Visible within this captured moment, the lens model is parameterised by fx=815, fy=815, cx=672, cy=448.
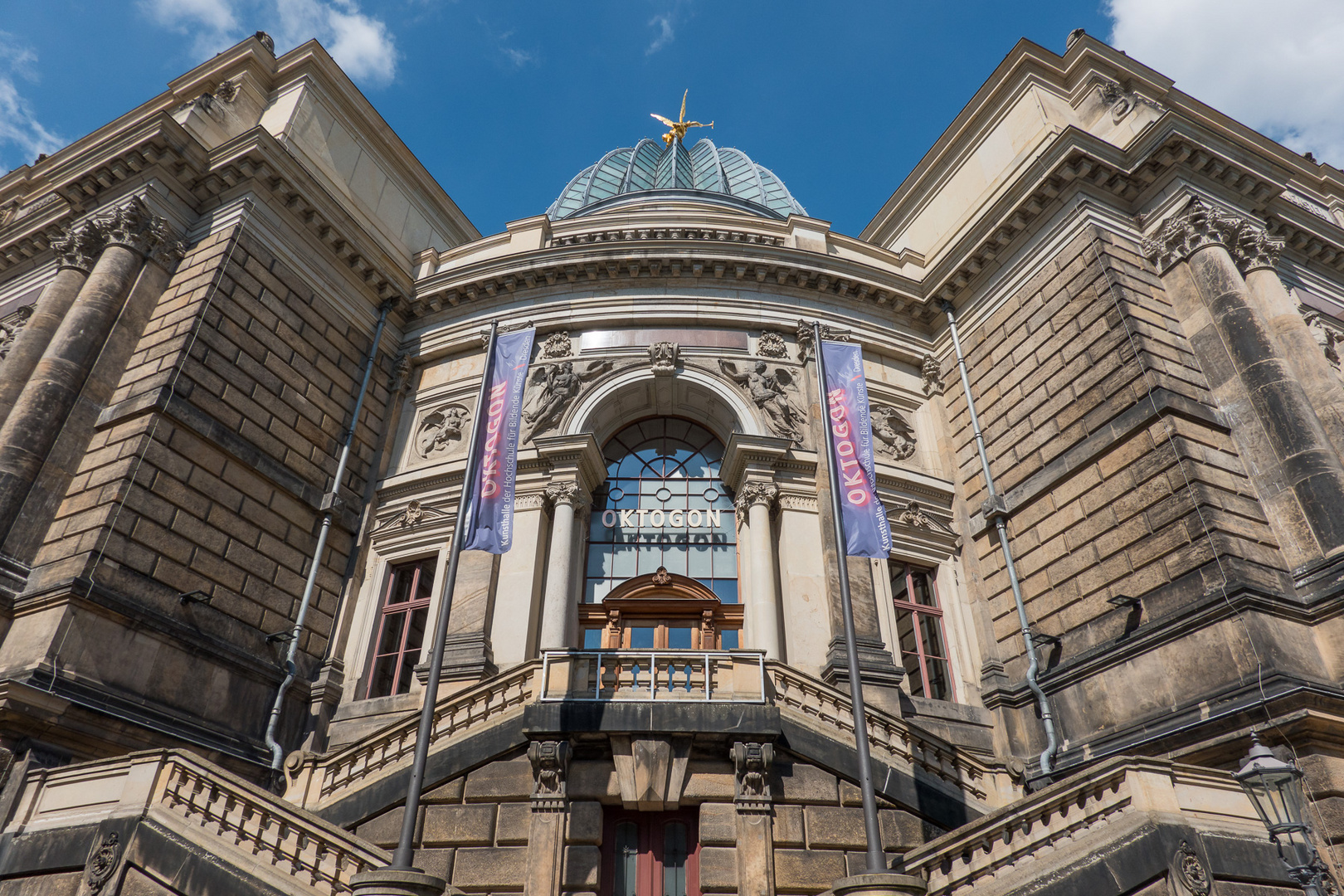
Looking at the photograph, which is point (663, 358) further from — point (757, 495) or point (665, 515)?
point (757, 495)

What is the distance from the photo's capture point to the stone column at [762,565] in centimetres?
1712

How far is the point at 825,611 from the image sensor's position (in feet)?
57.9

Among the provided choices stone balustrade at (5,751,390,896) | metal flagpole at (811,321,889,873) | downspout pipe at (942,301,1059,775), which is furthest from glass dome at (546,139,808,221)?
stone balustrade at (5,751,390,896)

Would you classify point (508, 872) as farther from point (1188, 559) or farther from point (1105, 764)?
point (1188, 559)

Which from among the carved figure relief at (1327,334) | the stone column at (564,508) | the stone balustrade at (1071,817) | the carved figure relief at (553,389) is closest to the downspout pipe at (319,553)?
the carved figure relief at (553,389)

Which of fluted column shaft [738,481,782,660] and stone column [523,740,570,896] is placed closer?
stone column [523,740,570,896]

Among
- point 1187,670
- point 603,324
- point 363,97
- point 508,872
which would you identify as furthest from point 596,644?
point 363,97

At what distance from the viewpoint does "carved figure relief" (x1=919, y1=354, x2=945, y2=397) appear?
21.8m

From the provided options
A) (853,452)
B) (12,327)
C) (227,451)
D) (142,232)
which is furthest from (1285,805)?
(12,327)

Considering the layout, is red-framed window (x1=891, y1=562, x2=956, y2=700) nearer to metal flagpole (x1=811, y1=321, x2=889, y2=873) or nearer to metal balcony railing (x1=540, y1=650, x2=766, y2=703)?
metal flagpole (x1=811, y1=321, x2=889, y2=873)

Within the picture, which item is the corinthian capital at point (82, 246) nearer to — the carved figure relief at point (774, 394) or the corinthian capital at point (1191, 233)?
the carved figure relief at point (774, 394)

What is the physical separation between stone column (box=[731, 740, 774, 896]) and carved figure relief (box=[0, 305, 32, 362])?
778 inches

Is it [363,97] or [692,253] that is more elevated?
[363,97]

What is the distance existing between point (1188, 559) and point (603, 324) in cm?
1418
